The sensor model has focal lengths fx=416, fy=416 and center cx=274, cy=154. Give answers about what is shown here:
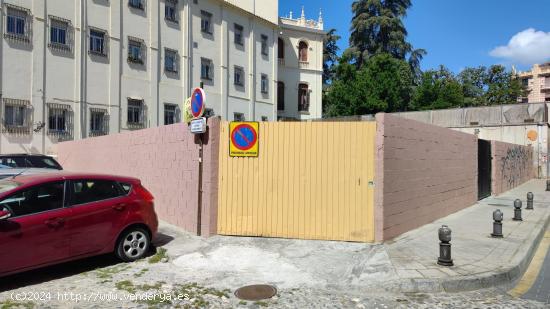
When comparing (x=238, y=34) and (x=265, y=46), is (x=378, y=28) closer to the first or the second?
(x=265, y=46)

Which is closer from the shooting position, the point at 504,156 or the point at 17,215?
the point at 17,215

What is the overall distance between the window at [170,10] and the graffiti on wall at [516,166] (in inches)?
894

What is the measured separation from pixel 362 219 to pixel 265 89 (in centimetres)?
3087

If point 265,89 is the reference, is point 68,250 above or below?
below

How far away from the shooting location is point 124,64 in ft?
86.9

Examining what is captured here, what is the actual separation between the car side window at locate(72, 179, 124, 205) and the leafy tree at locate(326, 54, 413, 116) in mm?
35081

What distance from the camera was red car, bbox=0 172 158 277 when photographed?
17.8 ft

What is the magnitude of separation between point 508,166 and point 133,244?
18201mm

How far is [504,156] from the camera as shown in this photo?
60.6 feet

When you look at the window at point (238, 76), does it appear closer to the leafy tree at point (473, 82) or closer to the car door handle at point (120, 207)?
the car door handle at point (120, 207)

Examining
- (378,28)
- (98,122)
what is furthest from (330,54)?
(98,122)

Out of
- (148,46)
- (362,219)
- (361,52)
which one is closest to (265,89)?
(148,46)

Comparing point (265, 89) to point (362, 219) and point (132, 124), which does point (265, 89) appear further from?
point (362, 219)

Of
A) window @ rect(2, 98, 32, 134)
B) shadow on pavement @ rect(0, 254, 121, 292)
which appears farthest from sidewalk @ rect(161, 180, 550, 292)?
window @ rect(2, 98, 32, 134)
